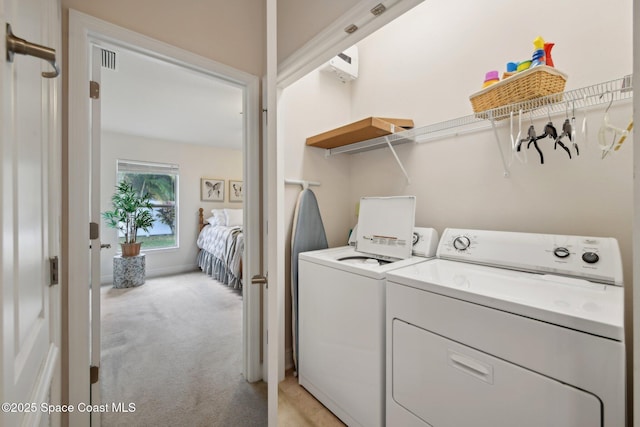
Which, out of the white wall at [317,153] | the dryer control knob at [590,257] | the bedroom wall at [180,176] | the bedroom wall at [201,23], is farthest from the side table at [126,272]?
the dryer control knob at [590,257]

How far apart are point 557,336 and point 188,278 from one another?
196 inches

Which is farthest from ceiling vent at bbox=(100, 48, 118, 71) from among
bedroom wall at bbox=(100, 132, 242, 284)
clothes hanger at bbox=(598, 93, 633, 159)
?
clothes hanger at bbox=(598, 93, 633, 159)

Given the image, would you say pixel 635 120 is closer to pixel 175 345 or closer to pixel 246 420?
pixel 246 420

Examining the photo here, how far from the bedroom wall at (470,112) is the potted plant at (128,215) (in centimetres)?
373

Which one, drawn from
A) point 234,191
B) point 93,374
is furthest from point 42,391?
point 234,191

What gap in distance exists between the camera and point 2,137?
412mm

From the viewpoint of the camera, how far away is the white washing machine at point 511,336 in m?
0.70

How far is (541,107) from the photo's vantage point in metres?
1.16

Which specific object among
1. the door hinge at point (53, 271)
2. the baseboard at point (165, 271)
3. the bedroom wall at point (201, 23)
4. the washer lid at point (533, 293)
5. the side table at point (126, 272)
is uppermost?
the bedroom wall at point (201, 23)

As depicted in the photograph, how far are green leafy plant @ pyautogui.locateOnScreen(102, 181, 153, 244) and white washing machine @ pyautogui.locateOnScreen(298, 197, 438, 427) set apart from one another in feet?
12.8

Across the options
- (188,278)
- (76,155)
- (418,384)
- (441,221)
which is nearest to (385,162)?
(441,221)

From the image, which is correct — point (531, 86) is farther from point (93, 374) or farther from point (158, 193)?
point (158, 193)

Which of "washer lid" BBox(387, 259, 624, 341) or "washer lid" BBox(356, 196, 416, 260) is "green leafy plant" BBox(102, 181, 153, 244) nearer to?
"washer lid" BBox(356, 196, 416, 260)

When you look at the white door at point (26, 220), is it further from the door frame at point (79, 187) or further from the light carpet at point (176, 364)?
the light carpet at point (176, 364)
